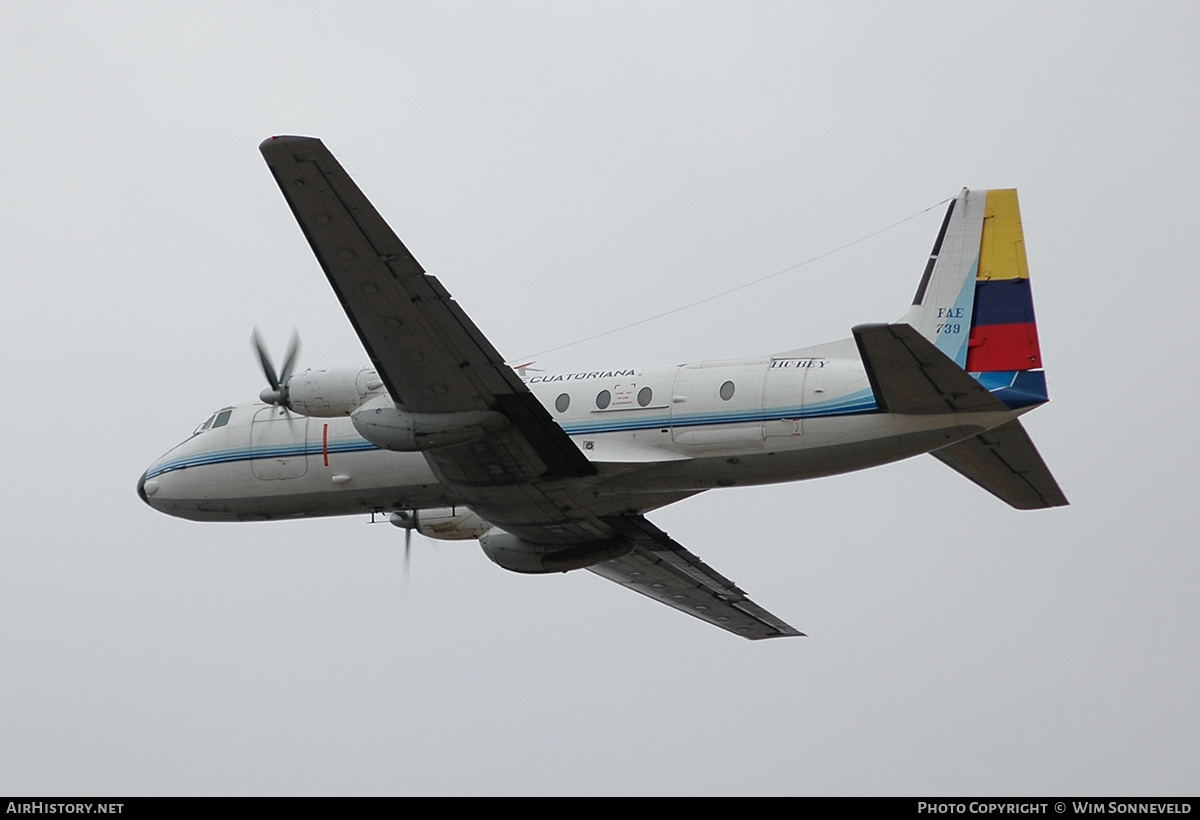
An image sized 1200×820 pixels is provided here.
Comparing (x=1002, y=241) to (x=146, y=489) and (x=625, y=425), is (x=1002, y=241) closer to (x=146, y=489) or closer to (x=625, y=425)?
(x=625, y=425)

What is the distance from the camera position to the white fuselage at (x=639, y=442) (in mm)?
23094

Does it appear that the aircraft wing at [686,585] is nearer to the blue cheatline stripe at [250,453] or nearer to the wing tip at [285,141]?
the blue cheatline stripe at [250,453]

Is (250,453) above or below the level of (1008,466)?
above

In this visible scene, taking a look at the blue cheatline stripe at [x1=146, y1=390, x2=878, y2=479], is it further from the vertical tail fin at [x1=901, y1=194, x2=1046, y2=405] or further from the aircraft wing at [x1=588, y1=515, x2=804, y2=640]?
the aircraft wing at [x1=588, y1=515, x2=804, y2=640]

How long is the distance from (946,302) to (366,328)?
29.8 feet

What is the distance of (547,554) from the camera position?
2842 cm

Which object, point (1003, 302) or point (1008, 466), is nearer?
point (1003, 302)

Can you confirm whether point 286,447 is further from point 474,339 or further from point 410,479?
point 474,339

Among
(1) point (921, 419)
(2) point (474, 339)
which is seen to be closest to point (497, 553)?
(2) point (474, 339)

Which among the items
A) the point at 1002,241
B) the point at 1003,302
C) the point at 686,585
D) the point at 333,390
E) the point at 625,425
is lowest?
the point at 686,585

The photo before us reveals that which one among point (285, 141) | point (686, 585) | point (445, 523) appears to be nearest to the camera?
point (285, 141)

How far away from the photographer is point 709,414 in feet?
78.5

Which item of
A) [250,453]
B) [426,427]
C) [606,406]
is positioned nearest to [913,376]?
[606,406]

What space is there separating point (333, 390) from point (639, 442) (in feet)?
17.5
